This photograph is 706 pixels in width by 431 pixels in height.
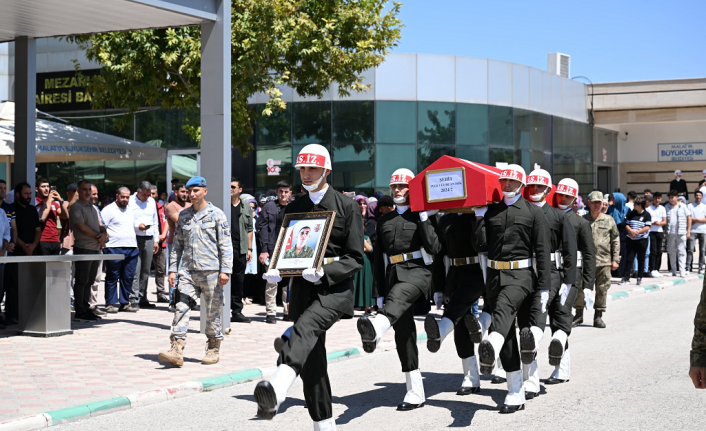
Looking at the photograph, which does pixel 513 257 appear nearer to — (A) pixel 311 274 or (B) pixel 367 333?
(B) pixel 367 333

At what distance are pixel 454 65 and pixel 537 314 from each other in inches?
898

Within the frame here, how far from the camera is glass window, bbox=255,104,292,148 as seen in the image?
29.1 meters

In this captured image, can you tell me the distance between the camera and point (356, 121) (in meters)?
28.8

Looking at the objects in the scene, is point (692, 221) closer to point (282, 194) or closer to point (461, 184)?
point (282, 194)

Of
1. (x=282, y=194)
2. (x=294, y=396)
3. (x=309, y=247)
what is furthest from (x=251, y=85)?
(x=309, y=247)

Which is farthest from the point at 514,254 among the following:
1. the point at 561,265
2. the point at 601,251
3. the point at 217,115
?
the point at 601,251

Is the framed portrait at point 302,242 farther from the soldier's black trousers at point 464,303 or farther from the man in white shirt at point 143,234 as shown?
the man in white shirt at point 143,234

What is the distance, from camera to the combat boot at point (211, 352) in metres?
9.44

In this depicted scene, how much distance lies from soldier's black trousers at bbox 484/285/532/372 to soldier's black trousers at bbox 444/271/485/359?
1.39 ft

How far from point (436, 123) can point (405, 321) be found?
22.4 meters

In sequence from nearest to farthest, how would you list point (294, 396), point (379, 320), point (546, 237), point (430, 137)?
point (379, 320) → point (546, 237) → point (294, 396) → point (430, 137)

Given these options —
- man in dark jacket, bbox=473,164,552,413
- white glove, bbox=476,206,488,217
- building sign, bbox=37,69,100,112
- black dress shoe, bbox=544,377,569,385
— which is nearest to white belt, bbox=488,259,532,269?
man in dark jacket, bbox=473,164,552,413

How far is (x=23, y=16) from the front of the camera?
12117 mm

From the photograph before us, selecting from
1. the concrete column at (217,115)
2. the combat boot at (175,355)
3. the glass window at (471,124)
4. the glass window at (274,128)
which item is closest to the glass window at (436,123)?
the glass window at (471,124)
